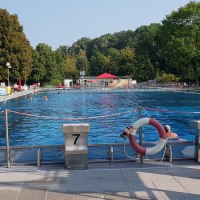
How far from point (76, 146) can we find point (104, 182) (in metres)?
1.23

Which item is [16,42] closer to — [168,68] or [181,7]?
[181,7]

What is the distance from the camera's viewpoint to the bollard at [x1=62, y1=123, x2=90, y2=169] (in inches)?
283

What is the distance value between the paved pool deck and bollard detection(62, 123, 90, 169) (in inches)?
7.4

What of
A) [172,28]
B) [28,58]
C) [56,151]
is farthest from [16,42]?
[56,151]

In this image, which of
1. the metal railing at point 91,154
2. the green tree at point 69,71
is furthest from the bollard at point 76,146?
the green tree at point 69,71

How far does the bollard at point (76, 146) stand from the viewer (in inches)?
283

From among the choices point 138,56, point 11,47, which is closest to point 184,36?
point 138,56

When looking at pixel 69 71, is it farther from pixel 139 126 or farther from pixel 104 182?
pixel 104 182

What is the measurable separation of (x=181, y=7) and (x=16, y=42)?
91.3 feet

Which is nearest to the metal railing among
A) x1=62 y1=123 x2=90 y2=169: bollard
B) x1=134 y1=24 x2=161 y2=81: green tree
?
x1=62 y1=123 x2=90 y2=169: bollard

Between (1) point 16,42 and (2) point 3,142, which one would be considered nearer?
(2) point 3,142

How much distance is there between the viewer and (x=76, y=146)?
285 inches

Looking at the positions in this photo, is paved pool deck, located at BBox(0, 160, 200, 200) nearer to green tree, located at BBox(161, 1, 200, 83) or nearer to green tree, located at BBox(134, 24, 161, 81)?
green tree, located at BBox(161, 1, 200, 83)

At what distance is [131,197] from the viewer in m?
5.46
